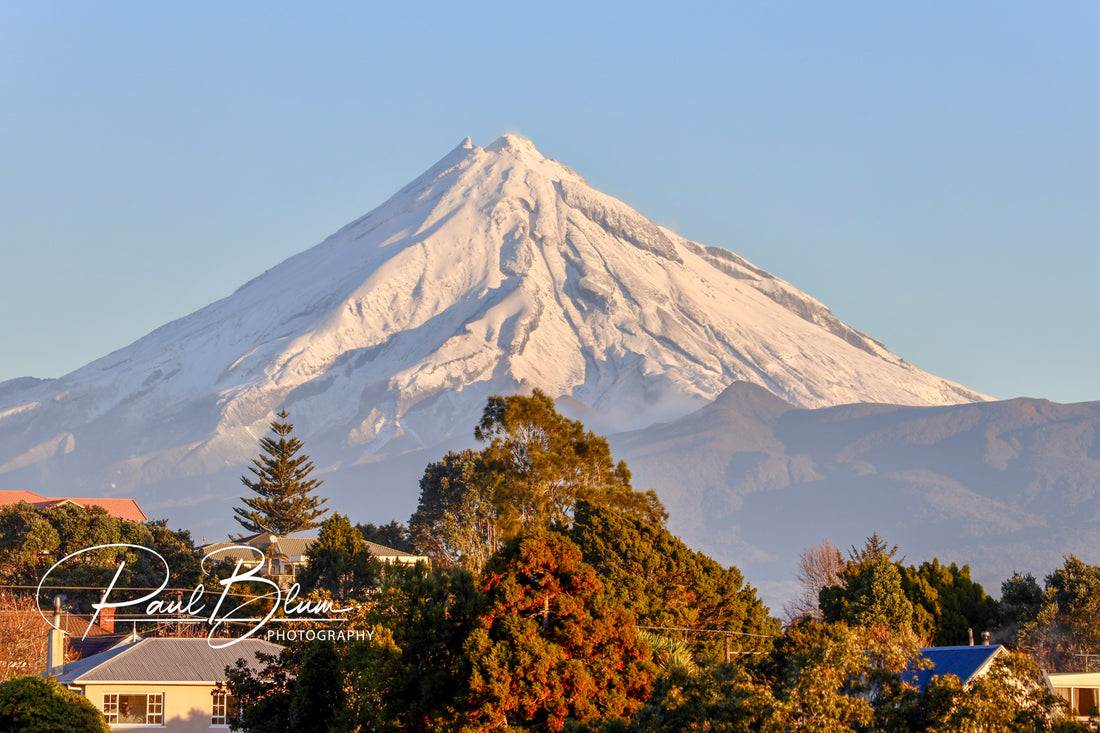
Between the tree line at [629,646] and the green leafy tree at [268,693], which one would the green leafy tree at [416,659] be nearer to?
the tree line at [629,646]

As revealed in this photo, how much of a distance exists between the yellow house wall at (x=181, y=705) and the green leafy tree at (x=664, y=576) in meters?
12.8

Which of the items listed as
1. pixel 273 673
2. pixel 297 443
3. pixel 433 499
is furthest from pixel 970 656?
pixel 297 443

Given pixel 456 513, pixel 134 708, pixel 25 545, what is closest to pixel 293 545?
pixel 25 545

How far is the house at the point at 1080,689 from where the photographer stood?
96.2 feet

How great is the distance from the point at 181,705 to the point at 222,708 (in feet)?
3.30

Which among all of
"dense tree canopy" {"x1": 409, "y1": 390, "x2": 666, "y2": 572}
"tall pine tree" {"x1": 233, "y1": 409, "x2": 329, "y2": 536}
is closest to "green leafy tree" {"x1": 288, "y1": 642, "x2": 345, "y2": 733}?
"dense tree canopy" {"x1": 409, "y1": 390, "x2": 666, "y2": 572}

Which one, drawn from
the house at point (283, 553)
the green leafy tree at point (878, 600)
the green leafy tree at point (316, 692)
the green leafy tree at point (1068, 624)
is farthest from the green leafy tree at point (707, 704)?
the house at point (283, 553)

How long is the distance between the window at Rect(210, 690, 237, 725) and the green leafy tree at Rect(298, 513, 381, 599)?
2151 centimetres

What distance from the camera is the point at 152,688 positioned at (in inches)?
1339

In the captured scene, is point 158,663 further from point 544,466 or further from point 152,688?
point 544,466

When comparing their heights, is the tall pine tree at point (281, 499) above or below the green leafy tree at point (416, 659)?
above

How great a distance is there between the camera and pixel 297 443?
334 feet

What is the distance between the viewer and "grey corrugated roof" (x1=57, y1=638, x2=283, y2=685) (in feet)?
111

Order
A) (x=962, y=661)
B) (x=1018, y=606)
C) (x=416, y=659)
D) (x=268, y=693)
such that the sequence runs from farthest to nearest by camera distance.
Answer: (x=1018, y=606)
(x=962, y=661)
(x=268, y=693)
(x=416, y=659)
